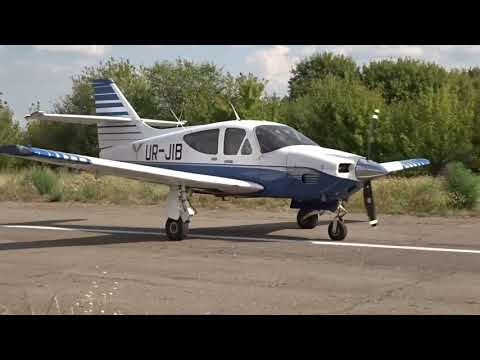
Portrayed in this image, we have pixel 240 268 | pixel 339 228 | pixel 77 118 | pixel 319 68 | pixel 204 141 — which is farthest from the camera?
pixel 319 68

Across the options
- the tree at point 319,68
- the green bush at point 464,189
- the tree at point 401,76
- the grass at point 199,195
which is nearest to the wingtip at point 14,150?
the grass at point 199,195

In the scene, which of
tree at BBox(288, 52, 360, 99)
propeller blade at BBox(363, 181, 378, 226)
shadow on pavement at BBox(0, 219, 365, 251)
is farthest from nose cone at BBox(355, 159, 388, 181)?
tree at BBox(288, 52, 360, 99)

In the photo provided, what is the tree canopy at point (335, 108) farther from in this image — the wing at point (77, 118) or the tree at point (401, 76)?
the wing at point (77, 118)

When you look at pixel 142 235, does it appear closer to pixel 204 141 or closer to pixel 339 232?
pixel 204 141

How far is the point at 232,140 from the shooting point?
46.5 feet

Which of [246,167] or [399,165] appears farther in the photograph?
[399,165]

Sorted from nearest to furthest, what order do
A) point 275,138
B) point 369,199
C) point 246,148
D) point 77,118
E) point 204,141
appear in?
point 369,199 → point 275,138 → point 246,148 → point 204,141 → point 77,118

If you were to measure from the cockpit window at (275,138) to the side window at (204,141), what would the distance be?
1020 mm

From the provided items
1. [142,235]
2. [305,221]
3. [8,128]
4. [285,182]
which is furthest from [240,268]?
[8,128]

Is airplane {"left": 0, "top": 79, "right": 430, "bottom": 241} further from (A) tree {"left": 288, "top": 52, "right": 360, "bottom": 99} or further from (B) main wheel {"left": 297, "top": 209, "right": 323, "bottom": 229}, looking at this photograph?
(A) tree {"left": 288, "top": 52, "right": 360, "bottom": 99}

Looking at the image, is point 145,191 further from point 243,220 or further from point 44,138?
point 44,138

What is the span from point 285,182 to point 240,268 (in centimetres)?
341

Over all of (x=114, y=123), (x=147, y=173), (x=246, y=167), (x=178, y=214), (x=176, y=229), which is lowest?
(x=176, y=229)
